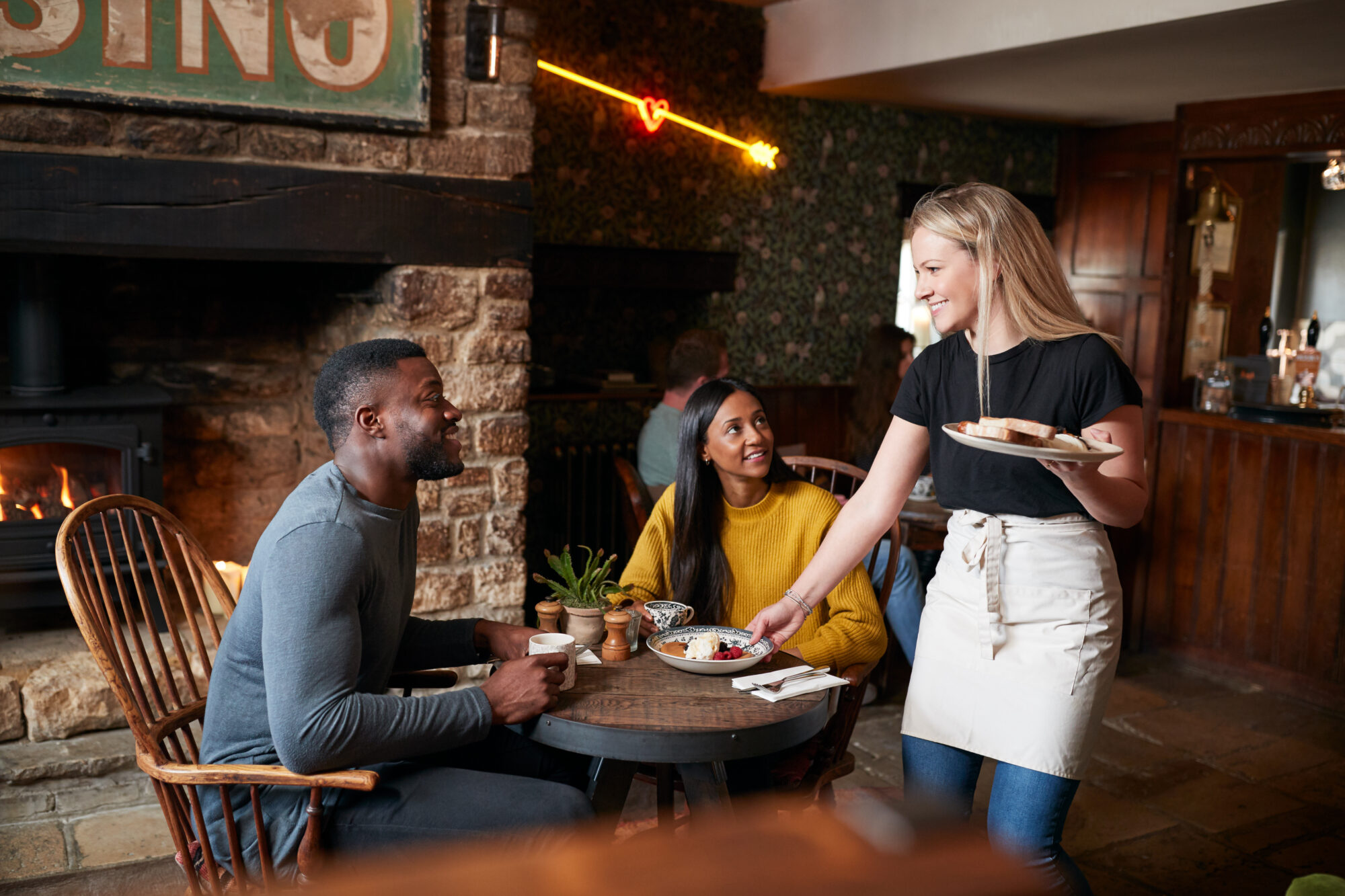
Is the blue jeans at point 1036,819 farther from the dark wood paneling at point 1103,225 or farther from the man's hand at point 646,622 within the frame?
the dark wood paneling at point 1103,225

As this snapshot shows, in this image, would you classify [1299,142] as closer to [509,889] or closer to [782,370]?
[782,370]

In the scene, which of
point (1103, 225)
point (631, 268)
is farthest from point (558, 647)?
point (1103, 225)

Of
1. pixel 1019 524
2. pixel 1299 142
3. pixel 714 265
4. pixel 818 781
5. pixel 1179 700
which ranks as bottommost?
pixel 1179 700

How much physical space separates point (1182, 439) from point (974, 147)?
6.68 ft

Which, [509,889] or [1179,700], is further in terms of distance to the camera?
[1179,700]

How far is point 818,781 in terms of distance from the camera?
215cm

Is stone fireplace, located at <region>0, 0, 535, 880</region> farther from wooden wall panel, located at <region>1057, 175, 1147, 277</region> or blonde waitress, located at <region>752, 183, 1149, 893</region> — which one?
wooden wall panel, located at <region>1057, 175, 1147, 277</region>

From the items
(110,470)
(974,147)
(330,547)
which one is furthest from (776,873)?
(974,147)

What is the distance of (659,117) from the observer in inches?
182

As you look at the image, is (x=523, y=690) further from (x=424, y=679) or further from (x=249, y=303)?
(x=249, y=303)

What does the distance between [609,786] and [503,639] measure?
1.12 ft

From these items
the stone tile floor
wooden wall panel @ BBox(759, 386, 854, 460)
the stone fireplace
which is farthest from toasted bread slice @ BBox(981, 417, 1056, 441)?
Result: wooden wall panel @ BBox(759, 386, 854, 460)

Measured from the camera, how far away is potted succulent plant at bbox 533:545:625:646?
6.88ft

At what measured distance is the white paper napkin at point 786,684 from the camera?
184cm
